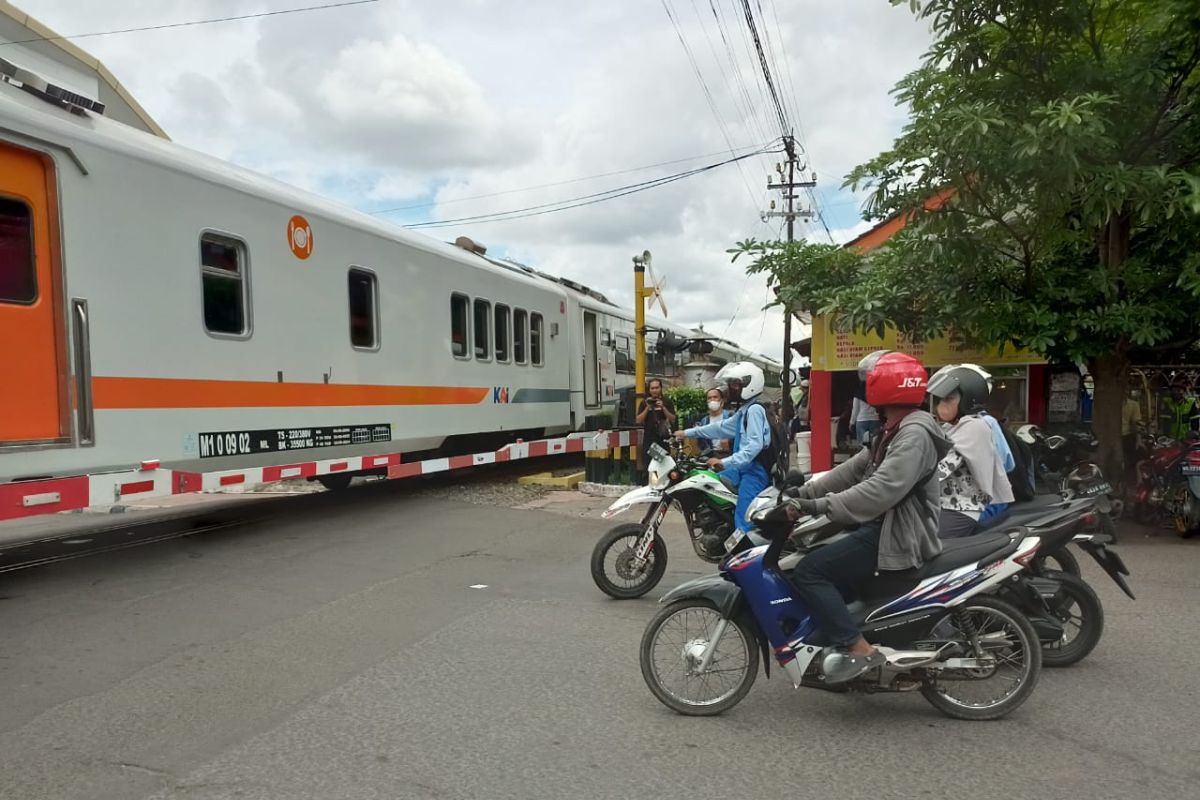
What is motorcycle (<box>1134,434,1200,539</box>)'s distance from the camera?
26.9ft

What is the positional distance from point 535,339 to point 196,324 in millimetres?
7150

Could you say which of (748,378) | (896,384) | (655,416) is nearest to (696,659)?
(896,384)

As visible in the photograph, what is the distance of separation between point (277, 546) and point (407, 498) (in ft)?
11.6

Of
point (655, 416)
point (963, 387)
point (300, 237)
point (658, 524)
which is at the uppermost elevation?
point (300, 237)

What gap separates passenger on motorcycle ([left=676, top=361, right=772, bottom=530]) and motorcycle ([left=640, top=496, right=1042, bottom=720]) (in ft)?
6.23

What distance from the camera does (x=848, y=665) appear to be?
12.5ft

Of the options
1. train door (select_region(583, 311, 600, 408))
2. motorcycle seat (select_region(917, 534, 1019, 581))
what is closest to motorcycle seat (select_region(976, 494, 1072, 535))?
motorcycle seat (select_region(917, 534, 1019, 581))

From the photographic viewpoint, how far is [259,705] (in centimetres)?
419

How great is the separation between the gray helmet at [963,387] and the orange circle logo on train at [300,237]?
627 centimetres

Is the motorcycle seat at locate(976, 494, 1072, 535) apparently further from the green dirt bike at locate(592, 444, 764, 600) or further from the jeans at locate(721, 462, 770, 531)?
the green dirt bike at locate(592, 444, 764, 600)

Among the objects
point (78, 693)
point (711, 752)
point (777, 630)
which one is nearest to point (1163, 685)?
point (777, 630)

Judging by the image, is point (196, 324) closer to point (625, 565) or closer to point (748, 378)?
point (625, 565)

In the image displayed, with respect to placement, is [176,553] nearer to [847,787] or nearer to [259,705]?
[259,705]

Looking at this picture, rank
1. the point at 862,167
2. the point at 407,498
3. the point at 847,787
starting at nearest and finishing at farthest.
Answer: the point at 847,787
the point at 862,167
the point at 407,498
